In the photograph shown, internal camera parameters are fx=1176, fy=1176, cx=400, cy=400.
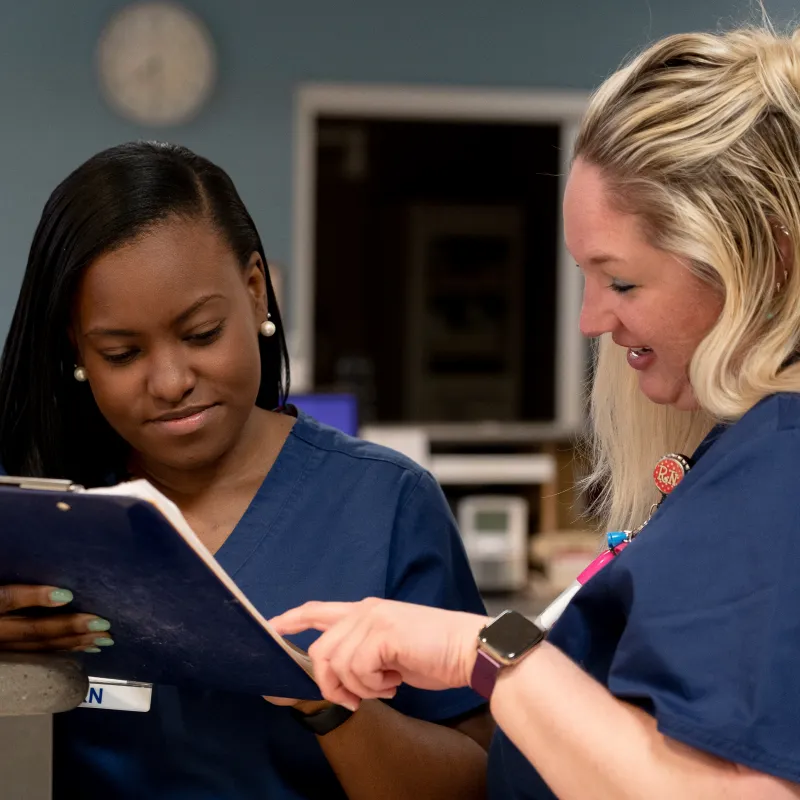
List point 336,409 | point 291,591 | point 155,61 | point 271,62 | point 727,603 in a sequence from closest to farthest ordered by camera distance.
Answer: point 727,603 < point 291,591 < point 336,409 < point 155,61 < point 271,62

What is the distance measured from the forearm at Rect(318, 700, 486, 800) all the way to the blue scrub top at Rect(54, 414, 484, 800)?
64 millimetres

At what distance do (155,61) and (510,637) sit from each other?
14.3 ft

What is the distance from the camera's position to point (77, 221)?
1261 millimetres

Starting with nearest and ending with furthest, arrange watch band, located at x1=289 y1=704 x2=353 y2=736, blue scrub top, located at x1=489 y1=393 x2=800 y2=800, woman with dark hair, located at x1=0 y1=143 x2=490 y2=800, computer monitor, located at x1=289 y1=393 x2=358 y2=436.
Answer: blue scrub top, located at x1=489 y1=393 x2=800 y2=800, watch band, located at x1=289 y1=704 x2=353 y2=736, woman with dark hair, located at x1=0 y1=143 x2=490 y2=800, computer monitor, located at x1=289 y1=393 x2=358 y2=436

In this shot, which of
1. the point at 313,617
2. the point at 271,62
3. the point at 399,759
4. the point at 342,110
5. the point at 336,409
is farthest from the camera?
the point at 342,110

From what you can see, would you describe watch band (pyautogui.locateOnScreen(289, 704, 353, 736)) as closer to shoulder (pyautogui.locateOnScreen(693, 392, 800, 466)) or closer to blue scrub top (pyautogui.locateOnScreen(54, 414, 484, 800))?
blue scrub top (pyautogui.locateOnScreen(54, 414, 484, 800))

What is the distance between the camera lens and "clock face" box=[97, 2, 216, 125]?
4785 mm

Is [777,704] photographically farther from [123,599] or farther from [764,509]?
[123,599]

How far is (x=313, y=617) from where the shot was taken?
1.04 metres

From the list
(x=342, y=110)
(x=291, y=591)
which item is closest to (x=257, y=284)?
(x=291, y=591)

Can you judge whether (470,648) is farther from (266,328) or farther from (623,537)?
(266,328)

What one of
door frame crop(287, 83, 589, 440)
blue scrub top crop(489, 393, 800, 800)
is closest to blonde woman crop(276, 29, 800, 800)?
blue scrub top crop(489, 393, 800, 800)

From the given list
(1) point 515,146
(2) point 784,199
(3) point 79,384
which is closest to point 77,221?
(3) point 79,384

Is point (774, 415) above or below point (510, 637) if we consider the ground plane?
above
